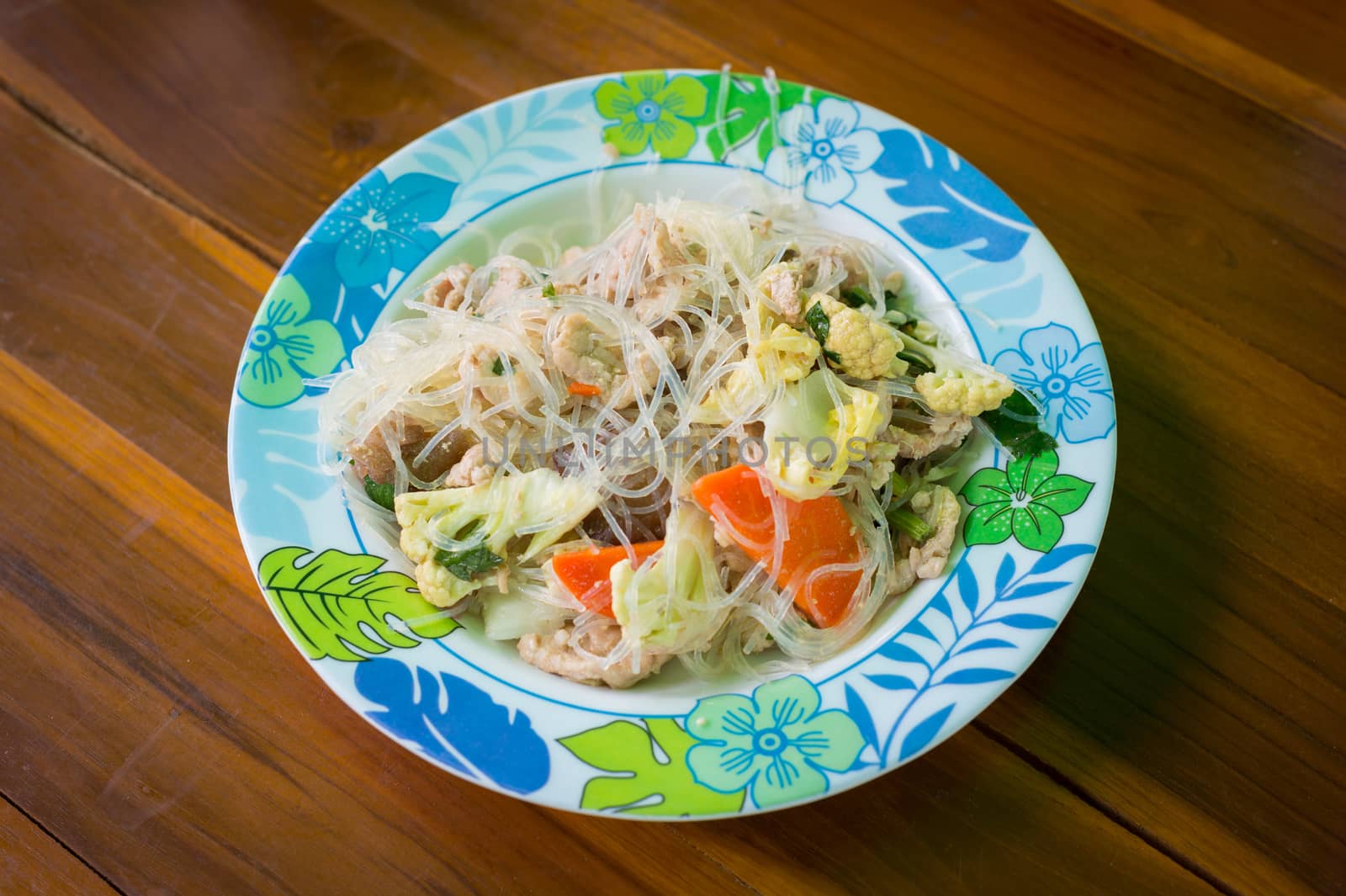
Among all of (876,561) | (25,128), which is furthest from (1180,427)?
(25,128)

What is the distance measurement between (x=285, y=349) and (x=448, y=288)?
452 mm

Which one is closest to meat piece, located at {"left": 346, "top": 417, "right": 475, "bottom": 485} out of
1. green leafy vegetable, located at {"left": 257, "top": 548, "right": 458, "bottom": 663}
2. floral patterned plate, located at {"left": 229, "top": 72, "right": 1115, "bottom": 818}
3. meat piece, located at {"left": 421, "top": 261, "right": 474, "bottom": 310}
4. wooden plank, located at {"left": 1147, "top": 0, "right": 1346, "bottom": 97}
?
floral patterned plate, located at {"left": 229, "top": 72, "right": 1115, "bottom": 818}

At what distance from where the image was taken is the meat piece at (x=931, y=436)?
7.59 feet

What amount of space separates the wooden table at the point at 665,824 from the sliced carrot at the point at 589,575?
0.52 metres

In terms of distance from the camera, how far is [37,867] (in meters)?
2.22

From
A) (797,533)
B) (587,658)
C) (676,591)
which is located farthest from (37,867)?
(797,533)

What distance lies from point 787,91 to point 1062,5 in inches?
58.3

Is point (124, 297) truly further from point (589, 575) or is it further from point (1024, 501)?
point (1024, 501)

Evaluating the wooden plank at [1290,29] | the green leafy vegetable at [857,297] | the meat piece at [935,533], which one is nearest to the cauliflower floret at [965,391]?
the meat piece at [935,533]

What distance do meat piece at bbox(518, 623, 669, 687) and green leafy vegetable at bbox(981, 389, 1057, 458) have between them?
3.17 feet

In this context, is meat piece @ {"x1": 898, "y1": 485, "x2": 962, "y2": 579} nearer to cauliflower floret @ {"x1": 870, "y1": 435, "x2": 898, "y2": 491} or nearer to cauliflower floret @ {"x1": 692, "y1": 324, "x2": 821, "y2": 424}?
cauliflower floret @ {"x1": 870, "y1": 435, "x2": 898, "y2": 491}

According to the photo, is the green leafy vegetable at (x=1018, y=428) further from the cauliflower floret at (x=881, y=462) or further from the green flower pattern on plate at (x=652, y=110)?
the green flower pattern on plate at (x=652, y=110)

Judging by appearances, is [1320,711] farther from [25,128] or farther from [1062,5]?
[25,128]

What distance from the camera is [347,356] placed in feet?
8.18
